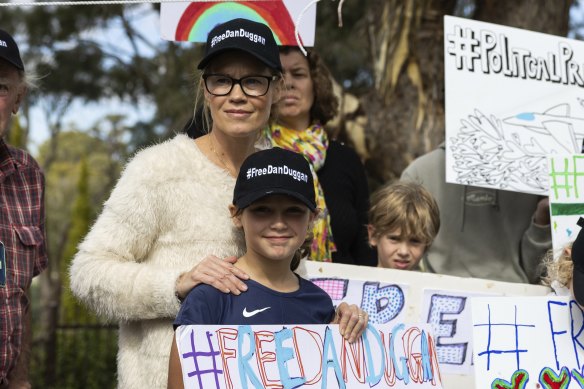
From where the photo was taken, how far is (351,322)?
8.85 ft

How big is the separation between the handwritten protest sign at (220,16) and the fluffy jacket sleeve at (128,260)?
1228 millimetres

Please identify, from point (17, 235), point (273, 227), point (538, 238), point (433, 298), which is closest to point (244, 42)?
point (273, 227)

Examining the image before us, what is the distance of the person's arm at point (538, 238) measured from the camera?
4.24 metres

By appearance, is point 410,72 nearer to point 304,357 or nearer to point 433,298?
point 433,298

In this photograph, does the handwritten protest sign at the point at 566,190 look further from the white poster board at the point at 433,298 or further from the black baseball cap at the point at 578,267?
the black baseball cap at the point at 578,267

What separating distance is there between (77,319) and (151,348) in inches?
490

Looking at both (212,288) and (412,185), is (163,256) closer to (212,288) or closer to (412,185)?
(212,288)

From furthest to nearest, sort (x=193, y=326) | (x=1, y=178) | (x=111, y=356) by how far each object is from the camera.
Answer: (x=111, y=356), (x=1, y=178), (x=193, y=326)

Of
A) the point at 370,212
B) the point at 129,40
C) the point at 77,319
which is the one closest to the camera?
the point at 370,212

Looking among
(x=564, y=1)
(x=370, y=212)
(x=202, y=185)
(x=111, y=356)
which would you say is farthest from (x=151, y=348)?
(x=111, y=356)

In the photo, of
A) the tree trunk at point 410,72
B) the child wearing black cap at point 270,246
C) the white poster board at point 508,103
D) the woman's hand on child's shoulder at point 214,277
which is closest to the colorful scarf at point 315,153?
the white poster board at point 508,103

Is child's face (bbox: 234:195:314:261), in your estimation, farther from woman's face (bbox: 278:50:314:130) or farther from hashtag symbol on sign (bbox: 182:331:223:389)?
woman's face (bbox: 278:50:314:130)

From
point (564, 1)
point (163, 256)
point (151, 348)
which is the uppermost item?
point (564, 1)

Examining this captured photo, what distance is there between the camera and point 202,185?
9.16 feet
